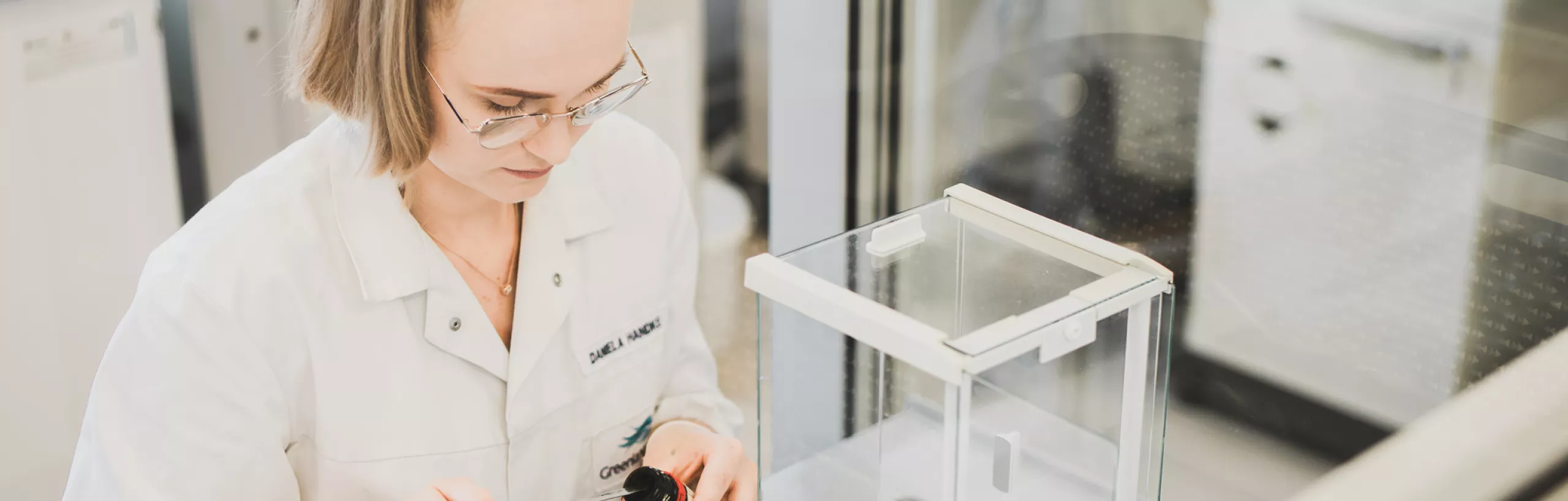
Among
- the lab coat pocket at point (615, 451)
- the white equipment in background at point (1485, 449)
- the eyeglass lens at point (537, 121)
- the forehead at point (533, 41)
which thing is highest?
the forehead at point (533, 41)

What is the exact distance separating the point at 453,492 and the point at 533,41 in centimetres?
35

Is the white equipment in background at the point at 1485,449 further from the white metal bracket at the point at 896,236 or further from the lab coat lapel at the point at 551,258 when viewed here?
the lab coat lapel at the point at 551,258

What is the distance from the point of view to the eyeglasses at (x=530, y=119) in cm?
98

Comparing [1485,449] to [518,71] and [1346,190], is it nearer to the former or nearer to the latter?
[1346,190]

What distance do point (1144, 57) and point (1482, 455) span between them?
20.6 inches

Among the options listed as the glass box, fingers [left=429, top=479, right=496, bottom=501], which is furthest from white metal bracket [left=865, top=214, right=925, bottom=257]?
fingers [left=429, top=479, right=496, bottom=501]

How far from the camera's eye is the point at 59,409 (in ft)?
6.01

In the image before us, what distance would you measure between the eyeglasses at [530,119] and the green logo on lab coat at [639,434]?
386 mm

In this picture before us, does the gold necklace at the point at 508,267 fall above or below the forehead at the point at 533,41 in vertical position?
below

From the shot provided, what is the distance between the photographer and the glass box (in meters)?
0.83

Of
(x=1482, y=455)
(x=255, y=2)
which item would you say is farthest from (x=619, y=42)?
(x=255, y=2)

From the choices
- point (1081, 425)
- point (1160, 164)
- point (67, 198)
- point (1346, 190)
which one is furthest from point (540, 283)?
point (67, 198)

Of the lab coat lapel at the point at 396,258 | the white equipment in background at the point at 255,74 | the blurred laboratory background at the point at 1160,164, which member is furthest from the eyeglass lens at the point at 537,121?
the white equipment in background at the point at 255,74

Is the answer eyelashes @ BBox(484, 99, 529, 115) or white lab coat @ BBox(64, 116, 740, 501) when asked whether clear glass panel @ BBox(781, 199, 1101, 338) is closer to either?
eyelashes @ BBox(484, 99, 529, 115)
